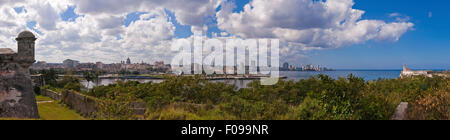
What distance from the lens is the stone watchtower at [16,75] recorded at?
13.6 metres

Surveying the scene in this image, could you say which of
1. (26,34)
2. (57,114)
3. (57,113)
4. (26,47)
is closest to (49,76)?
(57,113)

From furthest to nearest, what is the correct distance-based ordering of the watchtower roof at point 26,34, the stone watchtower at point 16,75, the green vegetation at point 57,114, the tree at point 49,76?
the tree at point 49,76 → the green vegetation at point 57,114 → the watchtower roof at point 26,34 → the stone watchtower at point 16,75

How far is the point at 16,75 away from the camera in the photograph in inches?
546

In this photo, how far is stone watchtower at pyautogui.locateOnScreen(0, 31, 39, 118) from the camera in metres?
13.6

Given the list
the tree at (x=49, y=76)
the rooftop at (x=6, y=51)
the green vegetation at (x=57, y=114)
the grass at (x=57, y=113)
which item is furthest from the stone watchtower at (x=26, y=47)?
the tree at (x=49, y=76)

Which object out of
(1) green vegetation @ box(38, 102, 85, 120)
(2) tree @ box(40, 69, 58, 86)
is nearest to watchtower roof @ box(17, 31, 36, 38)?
(1) green vegetation @ box(38, 102, 85, 120)

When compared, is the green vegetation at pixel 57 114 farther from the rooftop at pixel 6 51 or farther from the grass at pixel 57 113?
the rooftop at pixel 6 51

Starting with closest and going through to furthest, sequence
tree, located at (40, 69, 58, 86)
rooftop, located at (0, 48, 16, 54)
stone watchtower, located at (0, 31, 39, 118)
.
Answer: stone watchtower, located at (0, 31, 39, 118) → rooftop, located at (0, 48, 16, 54) → tree, located at (40, 69, 58, 86)

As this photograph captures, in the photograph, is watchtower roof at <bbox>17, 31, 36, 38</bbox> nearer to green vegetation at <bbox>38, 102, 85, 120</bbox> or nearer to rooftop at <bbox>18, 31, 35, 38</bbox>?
rooftop at <bbox>18, 31, 35, 38</bbox>
